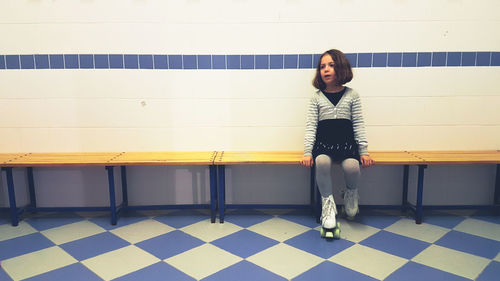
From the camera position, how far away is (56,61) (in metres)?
2.82

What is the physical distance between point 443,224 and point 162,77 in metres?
2.43

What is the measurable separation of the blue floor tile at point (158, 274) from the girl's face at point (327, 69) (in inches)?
62.9

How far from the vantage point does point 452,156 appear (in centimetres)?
272

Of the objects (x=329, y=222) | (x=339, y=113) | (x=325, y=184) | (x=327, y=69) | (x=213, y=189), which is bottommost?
(x=329, y=222)

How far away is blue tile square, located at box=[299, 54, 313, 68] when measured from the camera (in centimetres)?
283

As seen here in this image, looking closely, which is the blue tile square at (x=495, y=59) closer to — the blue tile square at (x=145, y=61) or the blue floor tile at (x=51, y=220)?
the blue tile square at (x=145, y=61)

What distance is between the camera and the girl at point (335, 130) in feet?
8.25

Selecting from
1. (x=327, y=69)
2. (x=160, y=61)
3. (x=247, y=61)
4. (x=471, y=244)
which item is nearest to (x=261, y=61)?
(x=247, y=61)

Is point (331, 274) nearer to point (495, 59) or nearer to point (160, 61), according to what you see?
point (160, 61)

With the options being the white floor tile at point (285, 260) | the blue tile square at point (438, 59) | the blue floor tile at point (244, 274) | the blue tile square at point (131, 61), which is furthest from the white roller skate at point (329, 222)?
the blue tile square at point (131, 61)

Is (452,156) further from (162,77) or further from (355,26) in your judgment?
(162,77)

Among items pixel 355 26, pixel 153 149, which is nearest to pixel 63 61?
pixel 153 149

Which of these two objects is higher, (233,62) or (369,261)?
(233,62)

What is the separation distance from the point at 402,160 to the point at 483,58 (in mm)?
1113
